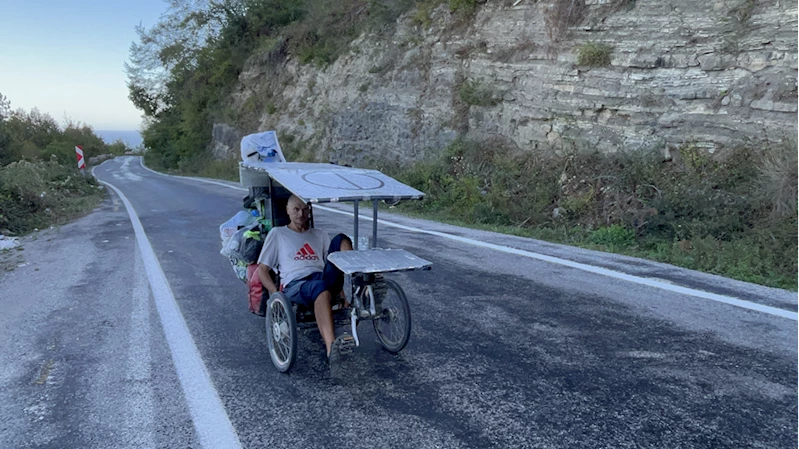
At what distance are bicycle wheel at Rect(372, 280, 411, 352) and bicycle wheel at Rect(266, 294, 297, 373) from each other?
737 mm

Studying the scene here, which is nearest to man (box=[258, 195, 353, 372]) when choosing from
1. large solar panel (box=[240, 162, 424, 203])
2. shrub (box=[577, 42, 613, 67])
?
large solar panel (box=[240, 162, 424, 203])

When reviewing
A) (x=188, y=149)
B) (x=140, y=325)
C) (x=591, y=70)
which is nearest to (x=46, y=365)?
(x=140, y=325)

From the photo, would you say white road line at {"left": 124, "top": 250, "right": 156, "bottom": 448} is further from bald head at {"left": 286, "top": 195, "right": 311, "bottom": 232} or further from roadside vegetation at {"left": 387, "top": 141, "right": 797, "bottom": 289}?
roadside vegetation at {"left": 387, "top": 141, "right": 797, "bottom": 289}

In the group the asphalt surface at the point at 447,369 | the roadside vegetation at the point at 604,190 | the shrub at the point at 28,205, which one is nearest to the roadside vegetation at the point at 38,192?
the shrub at the point at 28,205

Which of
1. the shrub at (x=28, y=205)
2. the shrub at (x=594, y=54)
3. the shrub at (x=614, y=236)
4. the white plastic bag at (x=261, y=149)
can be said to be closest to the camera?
the white plastic bag at (x=261, y=149)

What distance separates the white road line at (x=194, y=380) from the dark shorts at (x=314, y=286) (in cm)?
89

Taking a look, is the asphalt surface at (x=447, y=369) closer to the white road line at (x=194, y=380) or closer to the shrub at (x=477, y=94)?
the white road line at (x=194, y=380)

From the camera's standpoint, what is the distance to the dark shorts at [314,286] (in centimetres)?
438

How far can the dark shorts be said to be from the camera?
4.38 meters

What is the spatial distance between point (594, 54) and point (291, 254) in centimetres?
1109

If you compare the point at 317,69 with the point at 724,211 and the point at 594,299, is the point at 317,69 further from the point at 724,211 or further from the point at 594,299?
the point at 594,299

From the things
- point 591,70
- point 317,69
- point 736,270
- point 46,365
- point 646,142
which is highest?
point 317,69

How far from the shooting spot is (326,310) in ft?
14.0

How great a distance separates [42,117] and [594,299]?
65.5 meters
